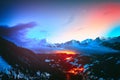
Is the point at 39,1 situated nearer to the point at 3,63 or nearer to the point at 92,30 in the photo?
the point at 92,30

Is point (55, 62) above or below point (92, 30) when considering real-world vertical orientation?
below

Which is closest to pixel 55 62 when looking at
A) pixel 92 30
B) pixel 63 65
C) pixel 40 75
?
pixel 63 65

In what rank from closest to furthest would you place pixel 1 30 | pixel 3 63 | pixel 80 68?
pixel 1 30 < pixel 80 68 < pixel 3 63

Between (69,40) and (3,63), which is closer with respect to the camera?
(69,40)

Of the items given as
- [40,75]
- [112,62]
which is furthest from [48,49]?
[112,62]

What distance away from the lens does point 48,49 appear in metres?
6.65

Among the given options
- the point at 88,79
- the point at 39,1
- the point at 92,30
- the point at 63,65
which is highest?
the point at 39,1

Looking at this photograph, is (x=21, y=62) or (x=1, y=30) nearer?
(x=1, y=30)

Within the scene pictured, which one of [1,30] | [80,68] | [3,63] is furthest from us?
[3,63]

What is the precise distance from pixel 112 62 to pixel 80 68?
0.93m

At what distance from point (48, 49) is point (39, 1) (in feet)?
4.34

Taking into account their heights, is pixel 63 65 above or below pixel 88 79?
above

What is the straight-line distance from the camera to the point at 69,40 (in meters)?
6.75

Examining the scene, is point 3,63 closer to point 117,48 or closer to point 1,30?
point 1,30
